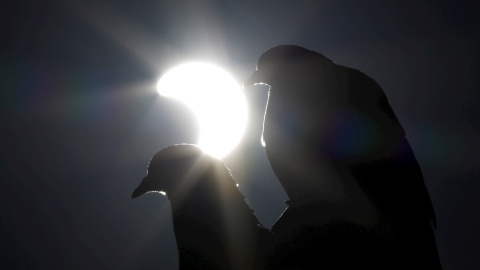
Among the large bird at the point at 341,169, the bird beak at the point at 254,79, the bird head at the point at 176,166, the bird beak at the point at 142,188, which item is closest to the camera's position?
the large bird at the point at 341,169

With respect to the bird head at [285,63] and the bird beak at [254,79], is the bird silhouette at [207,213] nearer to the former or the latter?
the bird head at [285,63]

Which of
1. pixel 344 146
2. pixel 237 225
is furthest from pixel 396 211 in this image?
pixel 237 225

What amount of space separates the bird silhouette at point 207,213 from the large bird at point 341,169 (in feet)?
0.56

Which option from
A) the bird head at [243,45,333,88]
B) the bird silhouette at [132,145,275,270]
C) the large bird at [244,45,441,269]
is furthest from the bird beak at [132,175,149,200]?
the bird head at [243,45,333,88]

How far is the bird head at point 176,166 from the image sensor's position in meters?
2.43

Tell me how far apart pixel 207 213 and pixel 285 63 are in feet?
4.16

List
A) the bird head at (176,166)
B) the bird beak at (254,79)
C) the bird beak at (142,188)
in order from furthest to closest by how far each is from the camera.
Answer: the bird beak at (254,79), the bird beak at (142,188), the bird head at (176,166)

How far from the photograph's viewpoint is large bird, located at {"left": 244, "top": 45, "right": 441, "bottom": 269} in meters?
1.96

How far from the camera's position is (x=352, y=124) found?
2.53 m

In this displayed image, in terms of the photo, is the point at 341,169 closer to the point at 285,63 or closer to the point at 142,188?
the point at 285,63

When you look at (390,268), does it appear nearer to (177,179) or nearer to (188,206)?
(188,206)

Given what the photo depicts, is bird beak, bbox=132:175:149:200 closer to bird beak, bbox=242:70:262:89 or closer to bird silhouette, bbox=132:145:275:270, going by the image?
bird silhouette, bbox=132:145:275:270

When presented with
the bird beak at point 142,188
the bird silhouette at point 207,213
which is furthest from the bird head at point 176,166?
the bird beak at point 142,188

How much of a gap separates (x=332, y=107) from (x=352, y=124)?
0.17 metres
